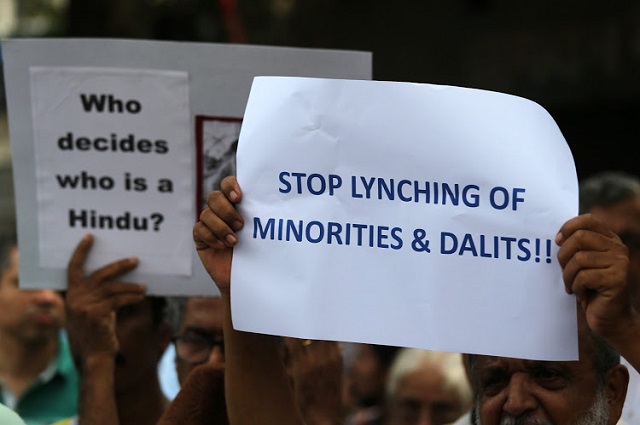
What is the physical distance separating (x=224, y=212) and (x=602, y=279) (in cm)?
83

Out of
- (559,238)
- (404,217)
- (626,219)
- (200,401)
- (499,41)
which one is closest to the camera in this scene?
(559,238)

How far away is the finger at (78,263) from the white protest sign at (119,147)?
0.03 meters

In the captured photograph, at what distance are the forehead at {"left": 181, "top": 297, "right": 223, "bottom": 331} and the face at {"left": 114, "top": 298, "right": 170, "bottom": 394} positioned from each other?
118 mm

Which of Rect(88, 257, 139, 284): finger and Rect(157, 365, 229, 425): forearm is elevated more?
Rect(88, 257, 139, 284): finger

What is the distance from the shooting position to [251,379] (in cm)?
302

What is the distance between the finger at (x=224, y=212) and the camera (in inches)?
112

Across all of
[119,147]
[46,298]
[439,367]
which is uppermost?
[119,147]

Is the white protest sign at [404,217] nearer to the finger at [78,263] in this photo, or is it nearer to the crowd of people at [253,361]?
the crowd of people at [253,361]

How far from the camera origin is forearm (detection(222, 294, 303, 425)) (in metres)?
3.01

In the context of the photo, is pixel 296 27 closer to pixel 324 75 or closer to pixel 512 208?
pixel 324 75

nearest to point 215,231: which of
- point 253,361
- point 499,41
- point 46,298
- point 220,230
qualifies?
point 220,230

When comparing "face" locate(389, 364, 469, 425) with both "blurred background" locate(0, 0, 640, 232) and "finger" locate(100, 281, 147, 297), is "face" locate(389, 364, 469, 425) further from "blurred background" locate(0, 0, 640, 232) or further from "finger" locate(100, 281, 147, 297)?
"blurred background" locate(0, 0, 640, 232)

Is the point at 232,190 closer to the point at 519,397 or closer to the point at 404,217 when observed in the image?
the point at 404,217

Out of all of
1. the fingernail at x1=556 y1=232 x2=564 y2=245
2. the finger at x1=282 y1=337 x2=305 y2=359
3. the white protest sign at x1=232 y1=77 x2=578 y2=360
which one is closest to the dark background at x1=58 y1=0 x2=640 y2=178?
the finger at x1=282 y1=337 x2=305 y2=359
